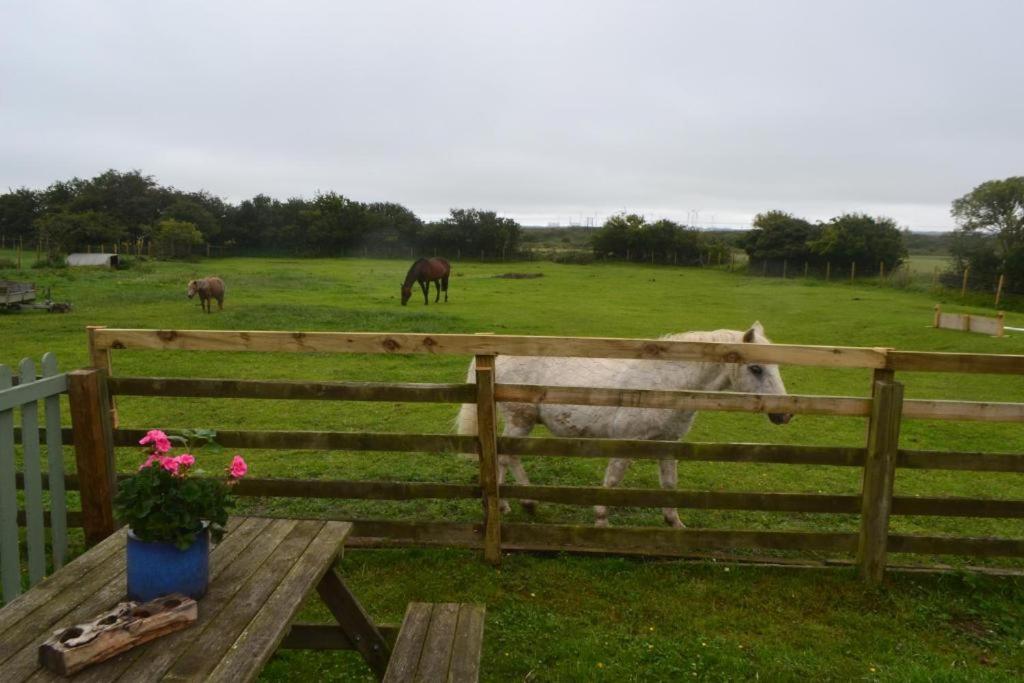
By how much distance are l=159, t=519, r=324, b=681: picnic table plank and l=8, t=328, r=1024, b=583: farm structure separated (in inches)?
61.2

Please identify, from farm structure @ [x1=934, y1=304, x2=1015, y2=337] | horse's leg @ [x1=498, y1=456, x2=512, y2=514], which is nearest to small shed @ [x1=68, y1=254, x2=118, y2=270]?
horse's leg @ [x1=498, y1=456, x2=512, y2=514]

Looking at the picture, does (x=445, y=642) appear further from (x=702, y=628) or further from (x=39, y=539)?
(x=39, y=539)

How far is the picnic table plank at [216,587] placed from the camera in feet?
6.82

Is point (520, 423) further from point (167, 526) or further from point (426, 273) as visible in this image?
point (426, 273)

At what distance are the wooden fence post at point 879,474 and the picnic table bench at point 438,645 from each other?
293 centimetres

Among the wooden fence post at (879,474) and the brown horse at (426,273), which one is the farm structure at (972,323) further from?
the brown horse at (426,273)

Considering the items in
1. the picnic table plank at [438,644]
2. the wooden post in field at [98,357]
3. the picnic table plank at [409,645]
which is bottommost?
the picnic table plank at [409,645]

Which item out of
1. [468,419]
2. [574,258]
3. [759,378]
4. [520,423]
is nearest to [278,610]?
[468,419]

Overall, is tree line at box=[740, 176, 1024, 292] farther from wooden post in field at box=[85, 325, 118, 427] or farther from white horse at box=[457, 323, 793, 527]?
wooden post in field at box=[85, 325, 118, 427]

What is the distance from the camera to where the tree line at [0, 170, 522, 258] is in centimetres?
5522

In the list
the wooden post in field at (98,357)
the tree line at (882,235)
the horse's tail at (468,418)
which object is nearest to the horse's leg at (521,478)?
the horse's tail at (468,418)

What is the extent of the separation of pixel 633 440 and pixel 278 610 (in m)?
2.81

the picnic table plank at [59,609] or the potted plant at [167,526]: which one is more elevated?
the potted plant at [167,526]

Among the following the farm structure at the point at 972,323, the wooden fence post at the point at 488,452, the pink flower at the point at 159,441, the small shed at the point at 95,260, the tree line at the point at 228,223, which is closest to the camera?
the pink flower at the point at 159,441
